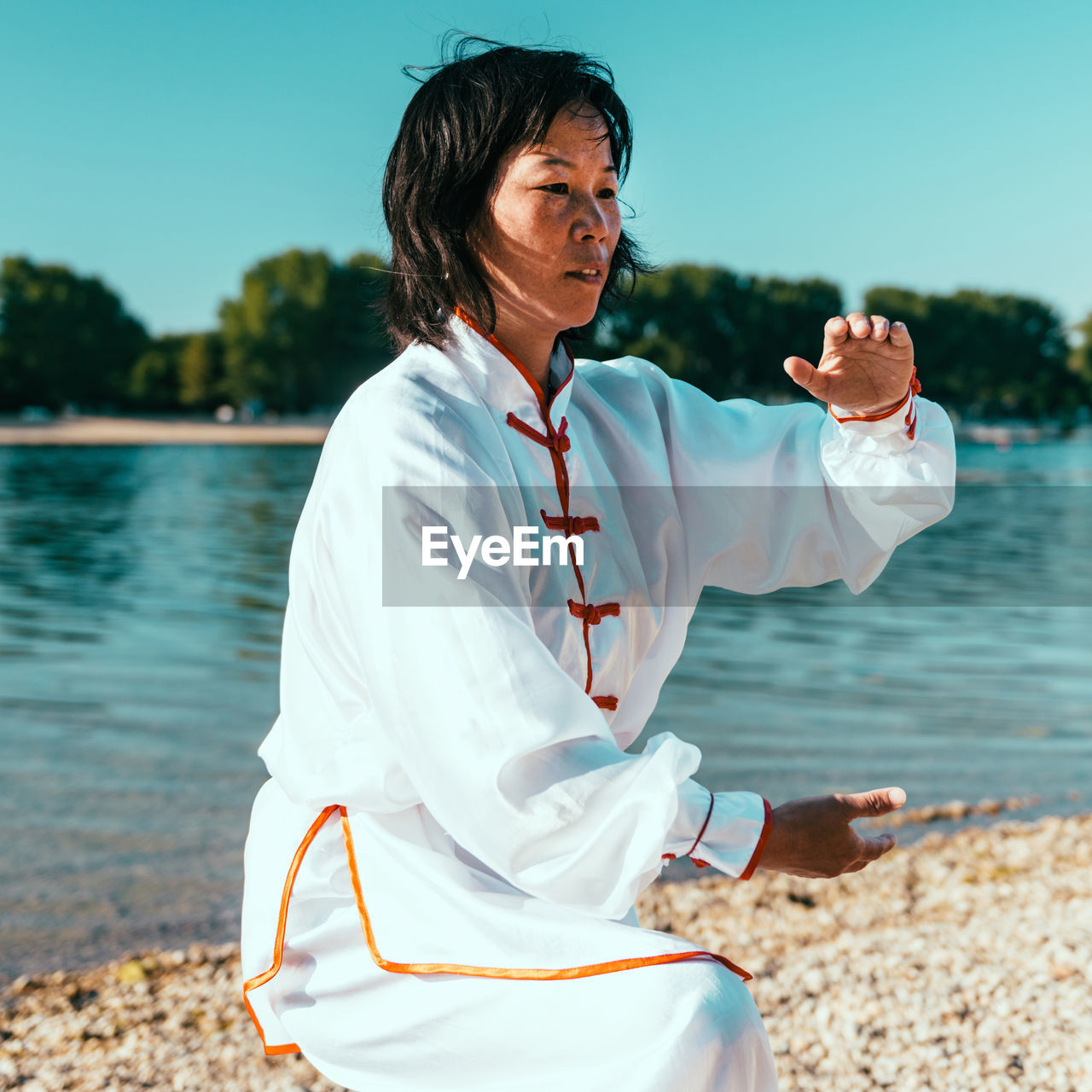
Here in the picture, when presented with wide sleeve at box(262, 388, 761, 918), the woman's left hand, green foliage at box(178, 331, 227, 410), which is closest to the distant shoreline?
green foliage at box(178, 331, 227, 410)

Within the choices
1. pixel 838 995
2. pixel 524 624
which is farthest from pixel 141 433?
pixel 524 624

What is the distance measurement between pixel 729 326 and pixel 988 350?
2960 centimetres

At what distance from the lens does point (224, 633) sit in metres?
10.3

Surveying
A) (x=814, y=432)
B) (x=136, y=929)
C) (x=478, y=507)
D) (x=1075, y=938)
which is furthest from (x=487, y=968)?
(x=136, y=929)

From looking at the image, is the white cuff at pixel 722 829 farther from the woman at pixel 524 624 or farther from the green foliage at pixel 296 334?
the green foliage at pixel 296 334

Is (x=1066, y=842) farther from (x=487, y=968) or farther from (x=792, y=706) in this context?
(x=487, y=968)

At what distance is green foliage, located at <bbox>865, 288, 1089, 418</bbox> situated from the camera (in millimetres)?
105312

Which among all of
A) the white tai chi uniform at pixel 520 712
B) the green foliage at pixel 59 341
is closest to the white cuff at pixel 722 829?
the white tai chi uniform at pixel 520 712

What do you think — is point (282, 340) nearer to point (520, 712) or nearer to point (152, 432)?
point (152, 432)

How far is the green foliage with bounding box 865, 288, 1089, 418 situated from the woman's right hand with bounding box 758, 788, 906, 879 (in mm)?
105996

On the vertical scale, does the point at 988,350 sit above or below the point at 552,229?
above

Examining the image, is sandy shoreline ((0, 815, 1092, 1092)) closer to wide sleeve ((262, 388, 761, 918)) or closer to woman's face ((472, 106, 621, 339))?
wide sleeve ((262, 388, 761, 918))

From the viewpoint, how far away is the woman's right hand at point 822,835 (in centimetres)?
163

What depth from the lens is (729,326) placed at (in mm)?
92938
